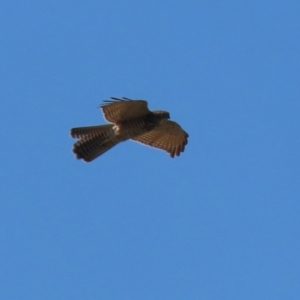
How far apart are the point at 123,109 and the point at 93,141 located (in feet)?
3.76

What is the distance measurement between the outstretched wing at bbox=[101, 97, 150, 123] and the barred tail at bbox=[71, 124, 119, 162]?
381 millimetres

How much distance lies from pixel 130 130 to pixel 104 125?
65 cm

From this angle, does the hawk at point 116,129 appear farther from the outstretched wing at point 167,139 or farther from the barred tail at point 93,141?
the outstretched wing at point 167,139

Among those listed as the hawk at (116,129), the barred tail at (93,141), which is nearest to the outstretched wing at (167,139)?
the hawk at (116,129)

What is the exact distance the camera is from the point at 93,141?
24625 mm

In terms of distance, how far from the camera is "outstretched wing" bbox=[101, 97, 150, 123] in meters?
23.9

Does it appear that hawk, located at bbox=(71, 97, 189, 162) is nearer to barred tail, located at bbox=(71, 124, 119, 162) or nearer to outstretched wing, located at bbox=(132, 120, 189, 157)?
barred tail, located at bbox=(71, 124, 119, 162)

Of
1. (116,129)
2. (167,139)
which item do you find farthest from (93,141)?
(167,139)

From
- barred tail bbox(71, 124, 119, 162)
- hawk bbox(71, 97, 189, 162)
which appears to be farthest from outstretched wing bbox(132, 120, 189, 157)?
barred tail bbox(71, 124, 119, 162)

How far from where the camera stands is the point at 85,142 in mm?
24656

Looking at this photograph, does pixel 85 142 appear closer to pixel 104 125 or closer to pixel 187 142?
pixel 104 125

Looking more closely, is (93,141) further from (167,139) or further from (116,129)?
(167,139)

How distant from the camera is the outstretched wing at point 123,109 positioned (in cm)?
2386

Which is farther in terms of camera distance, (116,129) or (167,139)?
(167,139)
